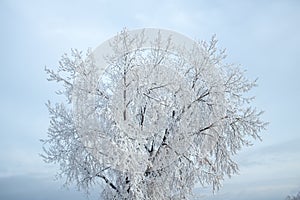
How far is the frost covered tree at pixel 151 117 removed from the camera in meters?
11.1

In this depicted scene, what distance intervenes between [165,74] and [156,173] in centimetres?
229

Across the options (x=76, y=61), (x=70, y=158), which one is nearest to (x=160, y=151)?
(x=70, y=158)

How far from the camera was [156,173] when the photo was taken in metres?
11.3

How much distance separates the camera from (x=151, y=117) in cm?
1138

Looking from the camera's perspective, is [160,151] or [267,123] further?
[267,123]

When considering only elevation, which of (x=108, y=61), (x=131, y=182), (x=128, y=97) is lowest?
(x=131, y=182)

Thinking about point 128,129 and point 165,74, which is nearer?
point 128,129

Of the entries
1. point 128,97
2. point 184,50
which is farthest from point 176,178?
point 184,50

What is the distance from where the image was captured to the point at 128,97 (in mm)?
11219

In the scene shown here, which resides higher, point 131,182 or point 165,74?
point 165,74

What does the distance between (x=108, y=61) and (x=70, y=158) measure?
2453 mm

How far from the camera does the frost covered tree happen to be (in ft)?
36.3

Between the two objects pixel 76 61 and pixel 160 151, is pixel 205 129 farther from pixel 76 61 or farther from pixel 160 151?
pixel 76 61

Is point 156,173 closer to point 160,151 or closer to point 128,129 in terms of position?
point 160,151
